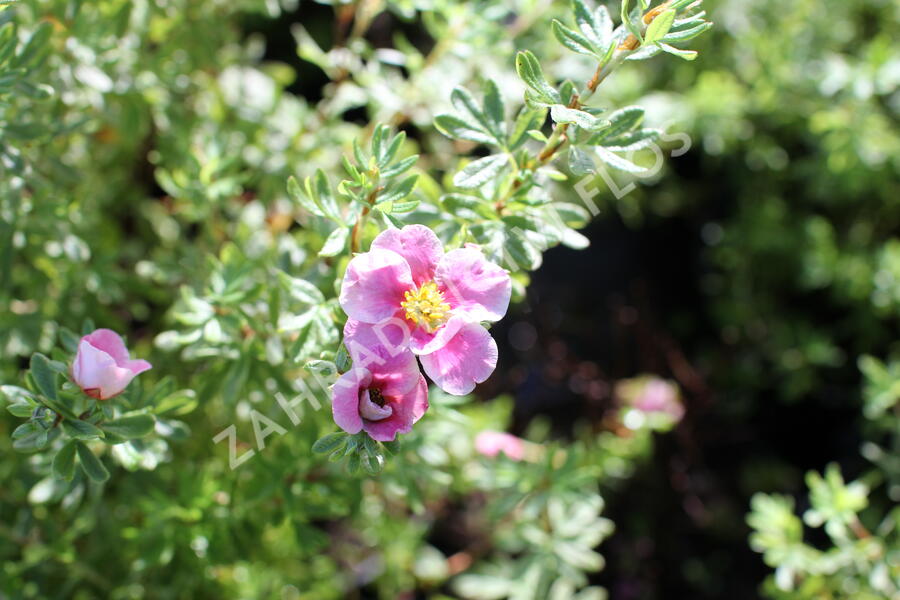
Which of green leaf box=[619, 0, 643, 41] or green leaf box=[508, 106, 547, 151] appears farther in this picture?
green leaf box=[508, 106, 547, 151]

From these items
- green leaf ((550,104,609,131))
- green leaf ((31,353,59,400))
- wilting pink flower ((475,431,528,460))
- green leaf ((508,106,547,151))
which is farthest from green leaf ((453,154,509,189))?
wilting pink flower ((475,431,528,460))

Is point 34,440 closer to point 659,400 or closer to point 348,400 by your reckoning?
point 348,400

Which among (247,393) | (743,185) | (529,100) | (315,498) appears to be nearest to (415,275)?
(529,100)

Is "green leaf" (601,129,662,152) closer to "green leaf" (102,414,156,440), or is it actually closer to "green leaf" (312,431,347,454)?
"green leaf" (312,431,347,454)

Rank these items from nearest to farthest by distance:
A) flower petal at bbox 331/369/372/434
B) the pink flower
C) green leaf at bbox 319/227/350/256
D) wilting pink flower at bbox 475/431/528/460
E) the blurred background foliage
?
flower petal at bbox 331/369/372/434 → green leaf at bbox 319/227/350/256 → the blurred background foliage → wilting pink flower at bbox 475/431/528/460 → the pink flower

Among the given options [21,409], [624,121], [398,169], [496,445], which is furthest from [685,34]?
[496,445]

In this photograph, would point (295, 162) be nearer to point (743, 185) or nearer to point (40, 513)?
point (40, 513)
